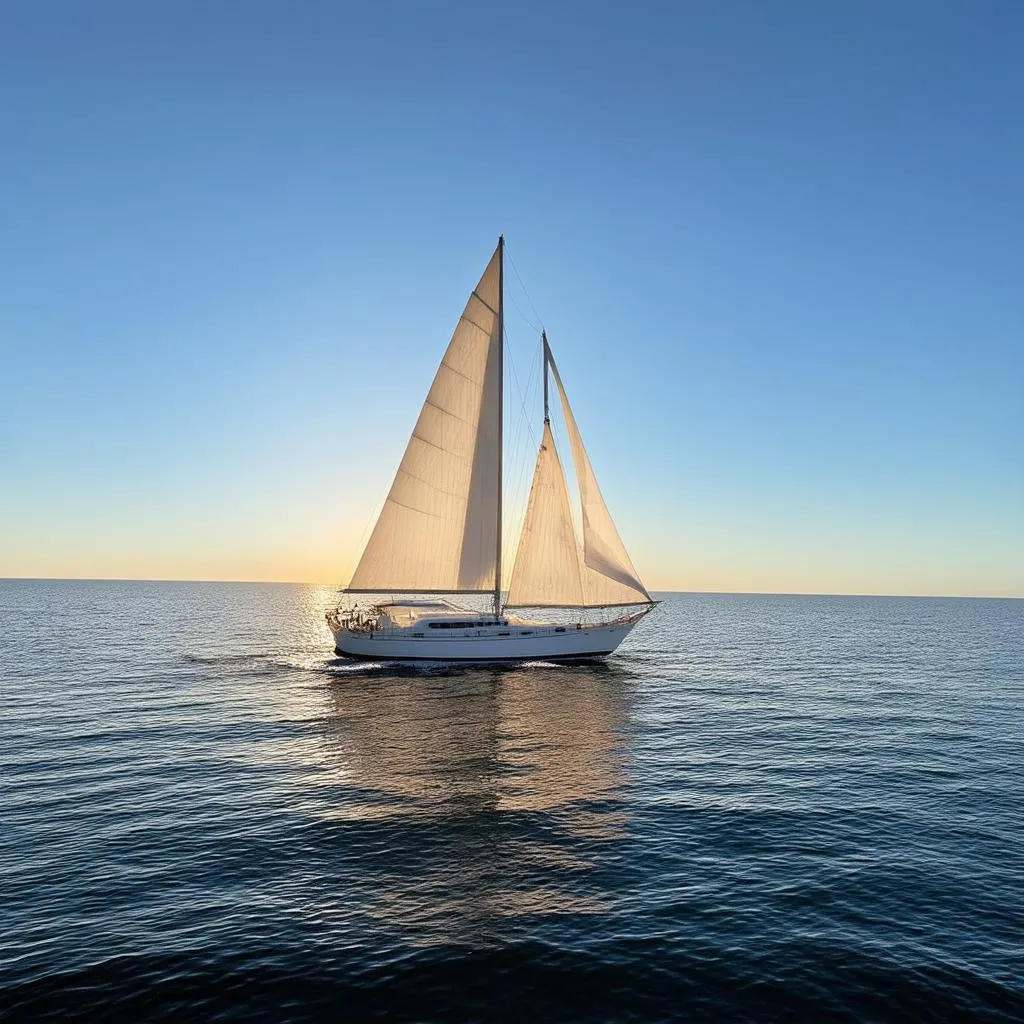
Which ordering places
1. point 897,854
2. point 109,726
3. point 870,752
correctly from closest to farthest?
1. point 897,854
2. point 870,752
3. point 109,726

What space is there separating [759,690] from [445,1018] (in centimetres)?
4356

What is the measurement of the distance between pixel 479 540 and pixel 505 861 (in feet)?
137

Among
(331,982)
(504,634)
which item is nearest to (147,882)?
(331,982)

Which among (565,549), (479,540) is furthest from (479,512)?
(565,549)

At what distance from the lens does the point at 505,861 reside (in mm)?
18922

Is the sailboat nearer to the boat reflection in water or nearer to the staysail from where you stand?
the staysail

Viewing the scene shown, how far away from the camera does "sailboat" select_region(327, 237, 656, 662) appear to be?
57.9m

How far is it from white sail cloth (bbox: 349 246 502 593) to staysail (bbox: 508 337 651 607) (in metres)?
3.28

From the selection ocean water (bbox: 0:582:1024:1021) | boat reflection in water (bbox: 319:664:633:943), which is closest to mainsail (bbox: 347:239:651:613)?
boat reflection in water (bbox: 319:664:633:943)

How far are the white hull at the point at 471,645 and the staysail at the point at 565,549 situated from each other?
9.20ft

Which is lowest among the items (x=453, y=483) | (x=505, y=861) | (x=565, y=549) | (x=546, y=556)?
(x=505, y=861)

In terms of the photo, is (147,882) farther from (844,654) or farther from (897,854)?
(844,654)

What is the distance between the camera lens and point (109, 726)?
35.2 meters

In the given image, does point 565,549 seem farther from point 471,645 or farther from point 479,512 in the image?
point 471,645
